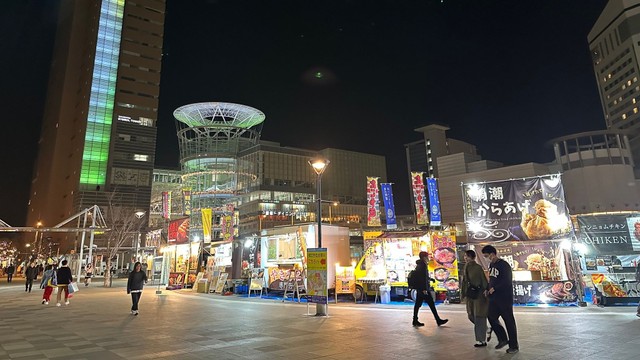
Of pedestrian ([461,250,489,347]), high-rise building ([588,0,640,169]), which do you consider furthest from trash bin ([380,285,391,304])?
high-rise building ([588,0,640,169])

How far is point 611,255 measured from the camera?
520 inches

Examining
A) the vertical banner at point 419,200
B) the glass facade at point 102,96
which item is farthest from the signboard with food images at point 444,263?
the glass facade at point 102,96

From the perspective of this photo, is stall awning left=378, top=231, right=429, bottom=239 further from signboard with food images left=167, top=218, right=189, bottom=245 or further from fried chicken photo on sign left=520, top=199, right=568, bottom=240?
signboard with food images left=167, top=218, right=189, bottom=245

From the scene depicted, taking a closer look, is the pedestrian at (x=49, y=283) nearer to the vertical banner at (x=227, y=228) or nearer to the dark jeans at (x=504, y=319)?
the vertical banner at (x=227, y=228)

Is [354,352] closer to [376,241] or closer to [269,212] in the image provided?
[376,241]

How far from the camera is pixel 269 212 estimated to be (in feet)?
279

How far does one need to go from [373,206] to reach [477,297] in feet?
60.4

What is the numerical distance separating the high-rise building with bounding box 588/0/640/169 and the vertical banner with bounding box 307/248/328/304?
11947cm

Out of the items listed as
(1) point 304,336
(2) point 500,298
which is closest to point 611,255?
(2) point 500,298

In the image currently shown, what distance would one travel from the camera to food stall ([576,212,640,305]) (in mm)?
12516

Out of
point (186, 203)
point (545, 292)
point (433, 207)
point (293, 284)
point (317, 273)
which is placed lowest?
point (545, 292)

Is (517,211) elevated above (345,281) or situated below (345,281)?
above

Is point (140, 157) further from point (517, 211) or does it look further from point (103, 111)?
point (517, 211)

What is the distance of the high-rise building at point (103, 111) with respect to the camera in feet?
268
